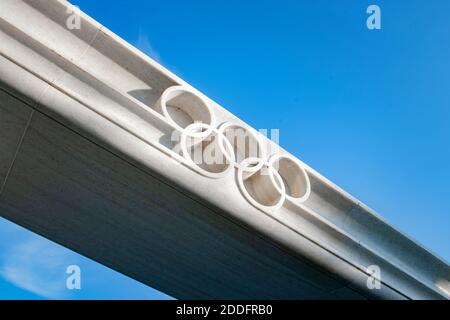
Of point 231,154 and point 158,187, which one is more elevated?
point 231,154

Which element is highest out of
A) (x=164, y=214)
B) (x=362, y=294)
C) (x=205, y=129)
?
(x=205, y=129)

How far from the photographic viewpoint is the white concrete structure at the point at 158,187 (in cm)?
366

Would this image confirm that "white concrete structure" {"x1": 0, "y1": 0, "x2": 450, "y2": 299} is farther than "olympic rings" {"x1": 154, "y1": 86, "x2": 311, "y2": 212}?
No

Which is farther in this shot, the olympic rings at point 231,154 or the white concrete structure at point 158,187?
the olympic rings at point 231,154

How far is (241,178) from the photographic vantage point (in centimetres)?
431

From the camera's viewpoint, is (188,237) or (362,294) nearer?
(188,237)

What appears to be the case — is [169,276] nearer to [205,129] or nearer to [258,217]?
[258,217]

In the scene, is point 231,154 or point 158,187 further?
point 231,154

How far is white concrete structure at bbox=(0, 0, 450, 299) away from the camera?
366 cm

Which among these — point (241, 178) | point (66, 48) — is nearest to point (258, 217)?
point (241, 178)

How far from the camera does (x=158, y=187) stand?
13.1 feet
